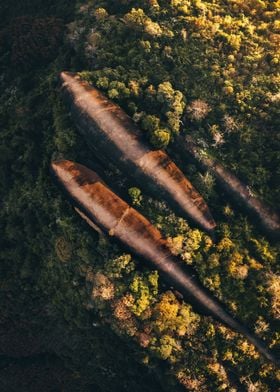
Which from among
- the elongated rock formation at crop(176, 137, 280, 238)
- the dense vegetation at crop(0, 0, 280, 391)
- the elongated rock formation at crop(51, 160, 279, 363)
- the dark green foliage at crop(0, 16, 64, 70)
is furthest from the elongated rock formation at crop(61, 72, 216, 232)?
the dark green foliage at crop(0, 16, 64, 70)

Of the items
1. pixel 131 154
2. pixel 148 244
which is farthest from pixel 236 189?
pixel 131 154

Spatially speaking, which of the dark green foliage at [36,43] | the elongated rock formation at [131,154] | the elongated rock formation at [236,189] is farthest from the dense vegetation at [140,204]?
the elongated rock formation at [131,154]

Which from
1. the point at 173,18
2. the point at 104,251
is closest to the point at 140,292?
the point at 104,251

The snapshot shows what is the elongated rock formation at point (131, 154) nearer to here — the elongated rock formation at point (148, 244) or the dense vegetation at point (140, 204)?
the dense vegetation at point (140, 204)

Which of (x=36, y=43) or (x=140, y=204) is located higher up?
(x=36, y=43)

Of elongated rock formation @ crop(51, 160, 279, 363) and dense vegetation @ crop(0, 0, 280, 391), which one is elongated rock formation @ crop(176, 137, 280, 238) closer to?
dense vegetation @ crop(0, 0, 280, 391)

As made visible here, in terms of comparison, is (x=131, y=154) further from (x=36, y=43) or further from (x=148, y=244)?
(x=36, y=43)
